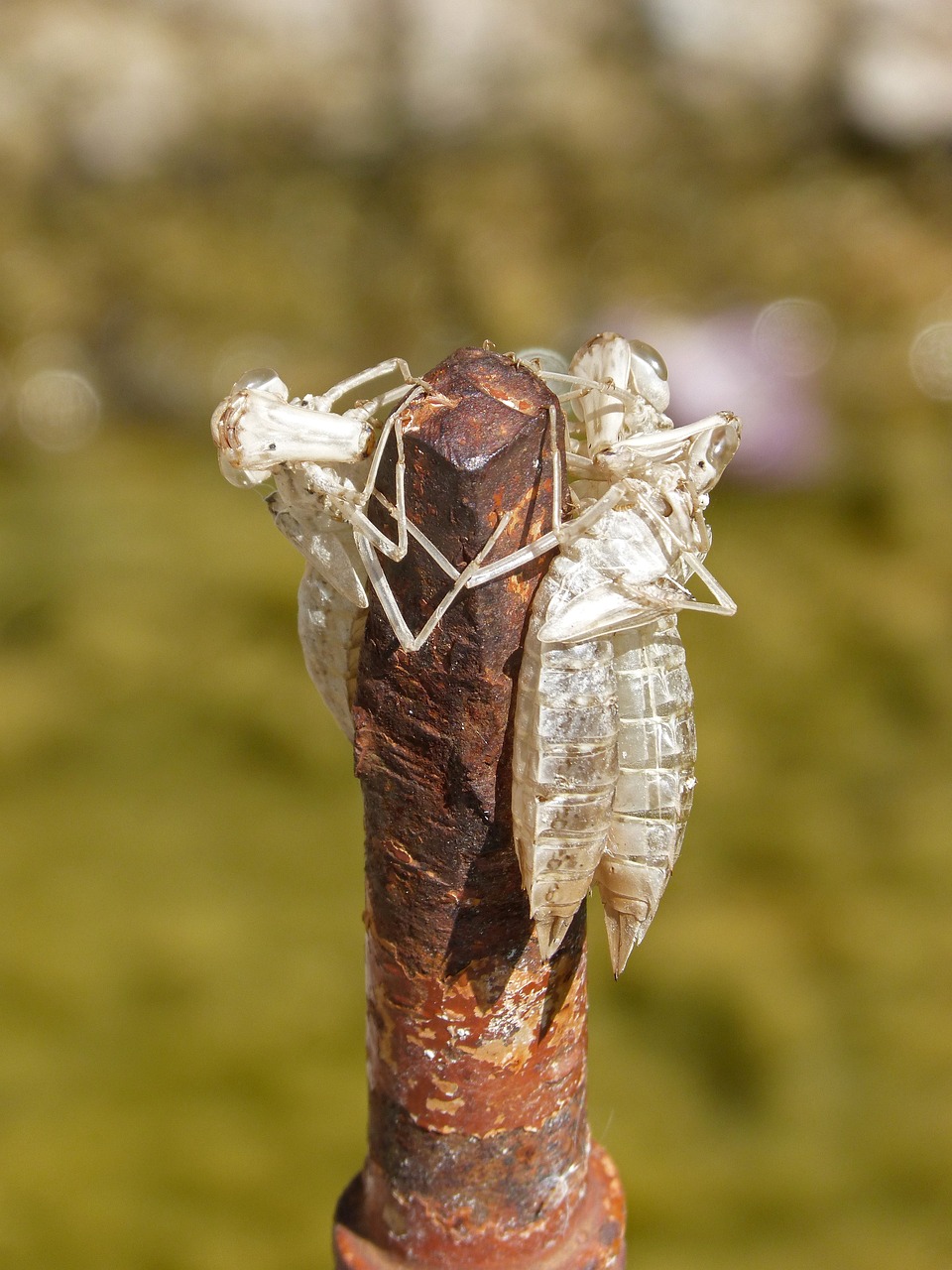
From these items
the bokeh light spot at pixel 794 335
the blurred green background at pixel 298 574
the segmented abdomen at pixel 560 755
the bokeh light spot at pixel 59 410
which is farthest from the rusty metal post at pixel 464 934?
the bokeh light spot at pixel 59 410

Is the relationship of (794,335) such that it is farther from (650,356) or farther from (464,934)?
(464,934)

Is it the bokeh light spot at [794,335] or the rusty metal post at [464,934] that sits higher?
the bokeh light spot at [794,335]

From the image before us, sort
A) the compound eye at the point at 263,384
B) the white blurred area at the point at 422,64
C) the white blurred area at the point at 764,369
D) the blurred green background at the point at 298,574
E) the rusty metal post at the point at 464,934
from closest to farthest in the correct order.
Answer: the rusty metal post at the point at 464,934 < the compound eye at the point at 263,384 < the blurred green background at the point at 298,574 < the white blurred area at the point at 764,369 < the white blurred area at the point at 422,64

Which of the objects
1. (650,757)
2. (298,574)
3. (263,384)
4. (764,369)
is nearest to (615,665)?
(650,757)

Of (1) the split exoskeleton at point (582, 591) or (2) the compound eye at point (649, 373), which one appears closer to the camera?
(1) the split exoskeleton at point (582, 591)

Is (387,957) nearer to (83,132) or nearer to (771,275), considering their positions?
(771,275)

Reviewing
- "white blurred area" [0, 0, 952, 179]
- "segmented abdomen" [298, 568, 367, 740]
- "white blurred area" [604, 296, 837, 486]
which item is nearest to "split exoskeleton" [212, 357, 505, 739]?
"segmented abdomen" [298, 568, 367, 740]

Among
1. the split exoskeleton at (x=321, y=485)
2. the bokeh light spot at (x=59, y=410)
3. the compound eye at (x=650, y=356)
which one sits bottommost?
the split exoskeleton at (x=321, y=485)

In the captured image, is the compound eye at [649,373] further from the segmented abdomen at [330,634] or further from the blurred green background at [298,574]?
the blurred green background at [298,574]
